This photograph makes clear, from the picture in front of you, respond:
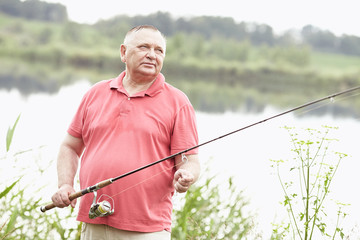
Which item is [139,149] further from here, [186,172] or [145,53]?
[145,53]

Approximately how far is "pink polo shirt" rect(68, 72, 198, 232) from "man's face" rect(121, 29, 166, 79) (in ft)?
0.21

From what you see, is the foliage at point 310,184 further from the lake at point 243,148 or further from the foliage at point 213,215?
the foliage at point 213,215

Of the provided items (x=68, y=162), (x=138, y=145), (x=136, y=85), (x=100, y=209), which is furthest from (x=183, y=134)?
(x=68, y=162)

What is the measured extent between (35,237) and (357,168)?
4021mm

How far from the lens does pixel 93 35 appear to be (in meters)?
40.8

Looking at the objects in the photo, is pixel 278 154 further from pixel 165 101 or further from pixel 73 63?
pixel 73 63

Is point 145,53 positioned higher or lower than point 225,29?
higher

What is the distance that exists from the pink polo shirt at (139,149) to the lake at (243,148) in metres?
0.54

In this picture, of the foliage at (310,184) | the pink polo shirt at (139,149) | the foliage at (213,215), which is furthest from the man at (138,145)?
the foliage at (213,215)

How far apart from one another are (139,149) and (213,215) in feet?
6.25

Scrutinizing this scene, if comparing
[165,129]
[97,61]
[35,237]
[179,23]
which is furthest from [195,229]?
[179,23]

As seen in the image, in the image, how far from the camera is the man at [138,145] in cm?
188

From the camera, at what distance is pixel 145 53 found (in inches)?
77.7

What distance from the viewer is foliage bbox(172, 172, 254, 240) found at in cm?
327
